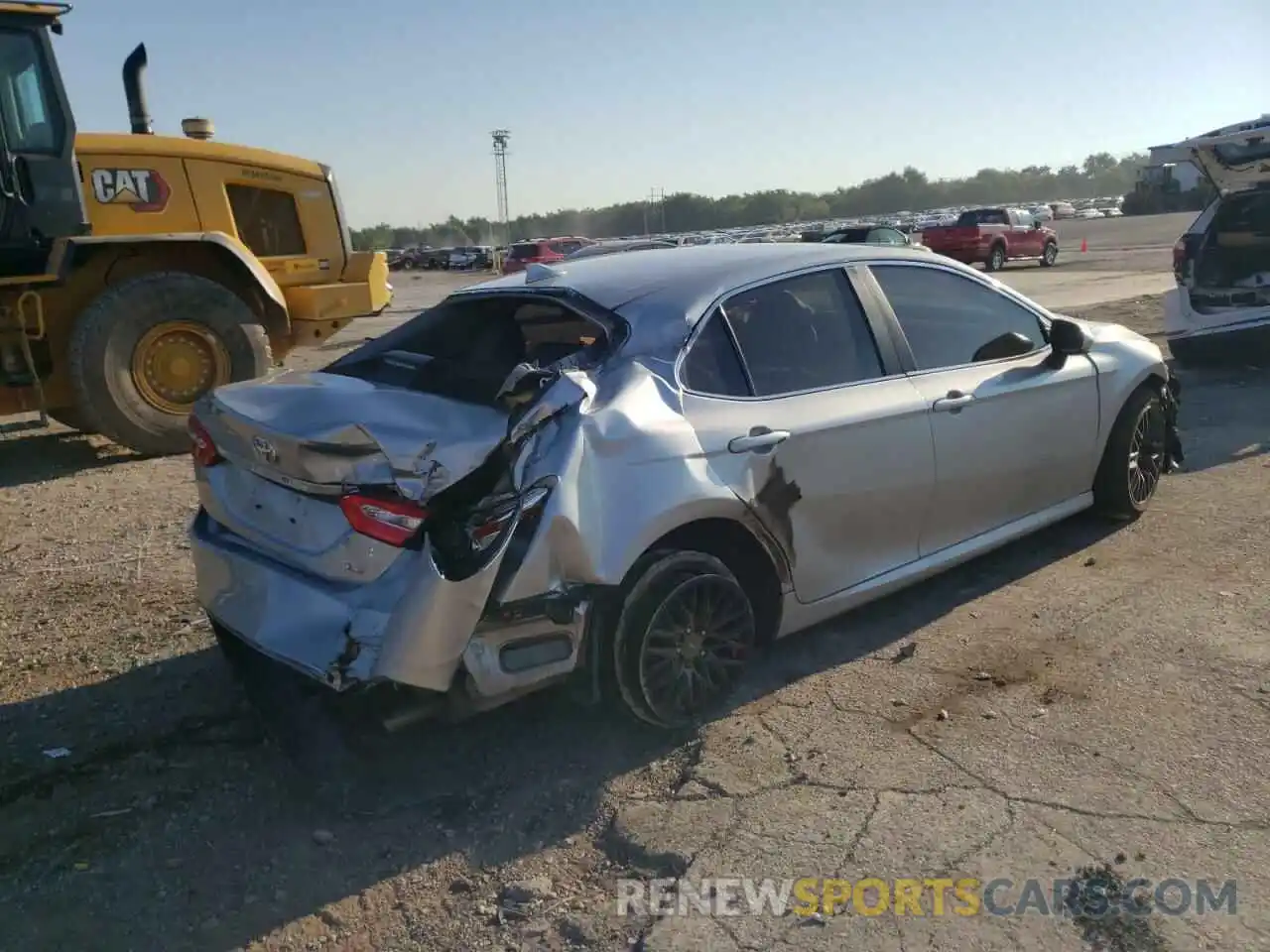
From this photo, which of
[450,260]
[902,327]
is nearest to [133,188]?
[902,327]

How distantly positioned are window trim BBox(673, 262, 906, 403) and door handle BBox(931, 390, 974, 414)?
0.64 ft

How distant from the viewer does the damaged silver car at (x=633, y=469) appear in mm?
3135

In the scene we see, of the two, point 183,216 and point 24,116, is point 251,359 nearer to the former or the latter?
point 183,216

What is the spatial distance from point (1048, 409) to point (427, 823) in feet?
10.9

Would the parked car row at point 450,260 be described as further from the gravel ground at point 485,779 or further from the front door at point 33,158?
the gravel ground at point 485,779

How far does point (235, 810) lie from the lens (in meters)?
3.33

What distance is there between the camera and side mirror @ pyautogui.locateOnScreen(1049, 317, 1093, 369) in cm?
494

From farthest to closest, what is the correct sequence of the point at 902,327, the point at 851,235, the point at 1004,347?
the point at 851,235 → the point at 1004,347 → the point at 902,327

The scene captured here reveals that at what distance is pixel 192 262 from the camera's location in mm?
8359

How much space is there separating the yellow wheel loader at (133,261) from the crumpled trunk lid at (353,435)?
184 inches

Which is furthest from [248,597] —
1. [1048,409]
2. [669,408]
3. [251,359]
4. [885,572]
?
[251,359]

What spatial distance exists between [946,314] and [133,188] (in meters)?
6.46

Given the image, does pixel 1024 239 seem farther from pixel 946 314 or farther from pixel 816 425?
pixel 816 425

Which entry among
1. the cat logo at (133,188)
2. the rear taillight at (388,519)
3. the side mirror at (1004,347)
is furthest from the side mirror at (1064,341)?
the cat logo at (133,188)
